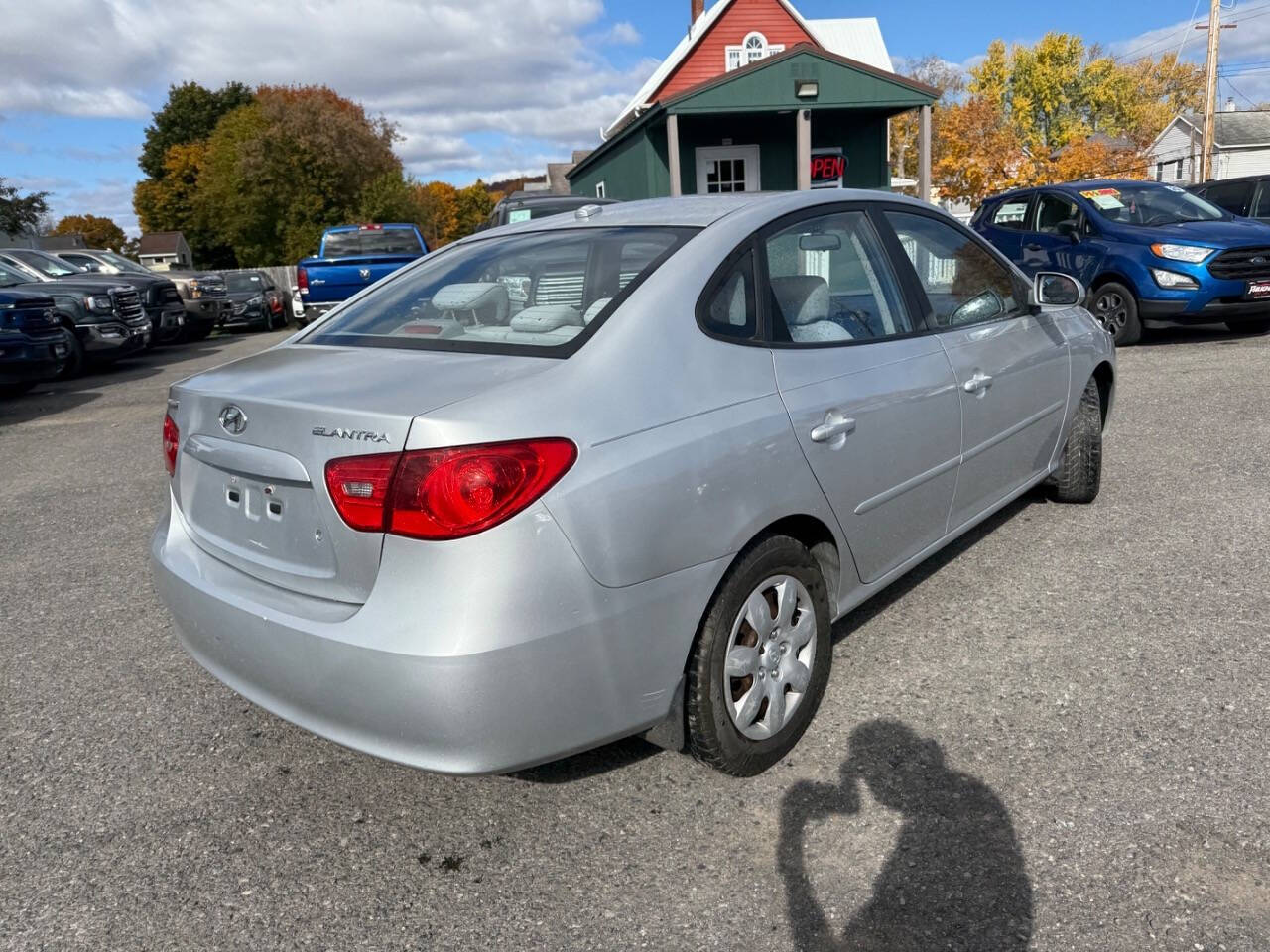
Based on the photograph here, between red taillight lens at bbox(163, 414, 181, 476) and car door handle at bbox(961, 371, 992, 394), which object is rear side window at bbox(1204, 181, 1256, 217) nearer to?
car door handle at bbox(961, 371, 992, 394)

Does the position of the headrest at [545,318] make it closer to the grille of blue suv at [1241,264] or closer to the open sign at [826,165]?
the grille of blue suv at [1241,264]

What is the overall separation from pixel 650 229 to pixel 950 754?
179cm

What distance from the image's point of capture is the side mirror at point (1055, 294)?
167 inches

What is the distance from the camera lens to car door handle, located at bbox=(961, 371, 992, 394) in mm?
3584

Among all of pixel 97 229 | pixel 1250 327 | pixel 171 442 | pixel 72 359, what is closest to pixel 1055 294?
pixel 171 442

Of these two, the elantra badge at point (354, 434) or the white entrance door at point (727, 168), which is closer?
the elantra badge at point (354, 434)

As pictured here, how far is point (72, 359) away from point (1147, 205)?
535 inches

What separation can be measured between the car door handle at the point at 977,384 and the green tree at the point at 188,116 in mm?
73231

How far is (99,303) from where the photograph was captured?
1397 centimetres

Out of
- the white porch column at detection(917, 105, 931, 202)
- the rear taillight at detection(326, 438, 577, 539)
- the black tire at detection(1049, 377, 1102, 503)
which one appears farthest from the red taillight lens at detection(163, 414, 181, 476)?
the white porch column at detection(917, 105, 931, 202)

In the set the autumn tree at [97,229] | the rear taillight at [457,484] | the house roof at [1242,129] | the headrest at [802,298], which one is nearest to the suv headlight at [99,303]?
the headrest at [802,298]

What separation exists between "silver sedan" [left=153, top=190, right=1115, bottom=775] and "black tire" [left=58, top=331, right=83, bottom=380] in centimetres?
1191

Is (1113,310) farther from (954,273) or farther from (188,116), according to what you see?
(188,116)

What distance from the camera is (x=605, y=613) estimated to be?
2270mm
